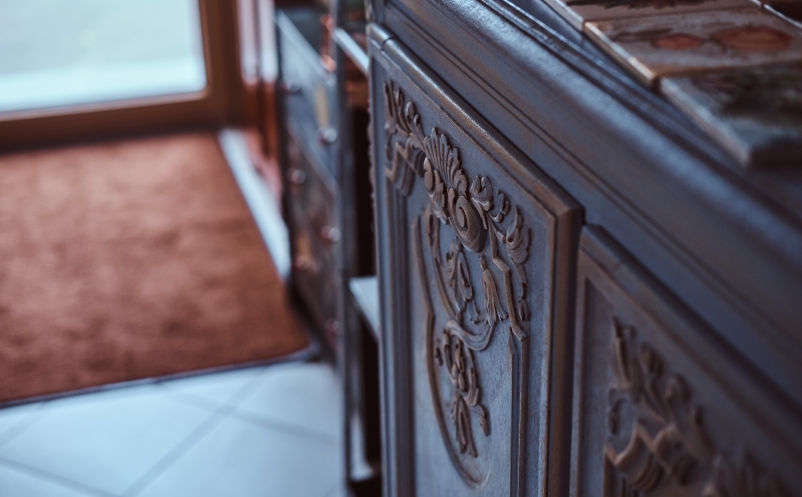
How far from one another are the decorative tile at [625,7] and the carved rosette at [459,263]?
0.16 metres

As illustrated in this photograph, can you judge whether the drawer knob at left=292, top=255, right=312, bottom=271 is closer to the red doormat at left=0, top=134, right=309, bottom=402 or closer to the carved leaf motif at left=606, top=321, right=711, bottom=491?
the red doormat at left=0, top=134, right=309, bottom=402

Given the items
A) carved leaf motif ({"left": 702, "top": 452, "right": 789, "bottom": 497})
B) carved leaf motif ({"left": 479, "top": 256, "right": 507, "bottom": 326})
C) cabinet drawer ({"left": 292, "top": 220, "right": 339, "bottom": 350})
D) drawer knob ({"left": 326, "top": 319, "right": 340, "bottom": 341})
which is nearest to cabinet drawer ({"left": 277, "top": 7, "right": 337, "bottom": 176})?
cabinet drawer ({"left": 292, "top": 220, "right": 339, "bottom": 350})

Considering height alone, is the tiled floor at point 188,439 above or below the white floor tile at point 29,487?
below

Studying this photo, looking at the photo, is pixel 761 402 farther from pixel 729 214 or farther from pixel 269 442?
pixel 269 442

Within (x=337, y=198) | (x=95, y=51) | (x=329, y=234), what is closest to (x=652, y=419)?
(x=337, y=198)

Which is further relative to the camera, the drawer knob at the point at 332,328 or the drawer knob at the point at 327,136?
the drawer knob at the point at 332,328

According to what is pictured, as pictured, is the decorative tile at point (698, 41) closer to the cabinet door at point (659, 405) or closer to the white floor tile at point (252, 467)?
the cabinet door at point (659, 405)

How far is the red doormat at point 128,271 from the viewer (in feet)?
9.34

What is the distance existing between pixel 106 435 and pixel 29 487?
25cm

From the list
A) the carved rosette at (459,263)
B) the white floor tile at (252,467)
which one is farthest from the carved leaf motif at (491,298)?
the white floor tile at (252,467)

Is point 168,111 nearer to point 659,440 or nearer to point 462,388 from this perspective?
point 462,388

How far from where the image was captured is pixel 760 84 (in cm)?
64

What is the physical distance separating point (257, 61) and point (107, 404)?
55.0 inches

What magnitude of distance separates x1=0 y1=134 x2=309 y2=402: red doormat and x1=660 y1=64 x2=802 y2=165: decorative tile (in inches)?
90.8
